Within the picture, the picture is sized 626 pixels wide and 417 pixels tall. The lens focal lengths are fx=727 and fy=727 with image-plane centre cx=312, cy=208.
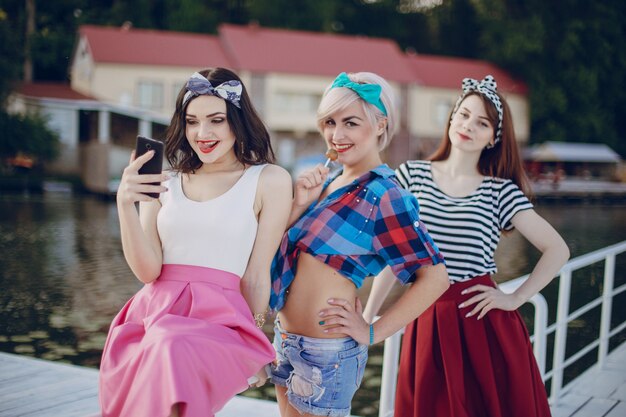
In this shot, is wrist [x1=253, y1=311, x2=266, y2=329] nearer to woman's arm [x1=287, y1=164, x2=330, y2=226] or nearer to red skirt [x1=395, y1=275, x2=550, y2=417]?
woman's arm [x1=287, y1=164, x2=330, y2=226]

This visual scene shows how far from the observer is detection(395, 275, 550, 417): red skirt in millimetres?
2602

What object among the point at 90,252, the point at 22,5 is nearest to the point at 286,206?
the point at 90,252

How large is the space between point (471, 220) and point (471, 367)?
1.76ft

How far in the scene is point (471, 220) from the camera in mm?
2635

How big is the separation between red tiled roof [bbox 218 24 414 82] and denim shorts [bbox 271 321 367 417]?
2811 centimetres

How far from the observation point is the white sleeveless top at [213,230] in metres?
2.02

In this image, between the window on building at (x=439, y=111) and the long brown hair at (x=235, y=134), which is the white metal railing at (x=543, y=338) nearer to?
the long brown hair at (x=235, y=134)

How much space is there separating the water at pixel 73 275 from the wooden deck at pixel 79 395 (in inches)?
67.4

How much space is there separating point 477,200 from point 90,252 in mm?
10793

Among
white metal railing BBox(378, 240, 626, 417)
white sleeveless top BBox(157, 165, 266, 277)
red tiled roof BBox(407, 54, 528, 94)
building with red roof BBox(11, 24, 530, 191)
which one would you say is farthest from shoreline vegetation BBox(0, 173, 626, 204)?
white sleeveless top BBox(157, 165, 266, 277)

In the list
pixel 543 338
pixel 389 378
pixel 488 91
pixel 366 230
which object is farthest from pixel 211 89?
pixel 543 338

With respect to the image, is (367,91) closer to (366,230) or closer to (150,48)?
(366,230)

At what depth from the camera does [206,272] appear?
2.01 meters

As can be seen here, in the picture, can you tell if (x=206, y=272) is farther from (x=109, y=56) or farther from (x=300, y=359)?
(x=109, y=56)
